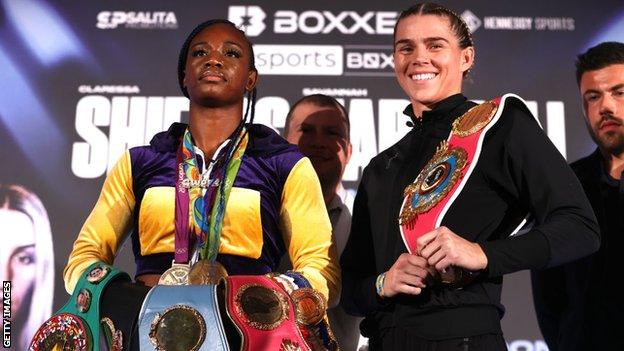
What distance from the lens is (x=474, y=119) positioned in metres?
1.82

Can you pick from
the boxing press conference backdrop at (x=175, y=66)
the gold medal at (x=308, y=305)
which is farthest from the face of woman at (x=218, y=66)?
the boxing press conference backdrop at (x=175, y=66)

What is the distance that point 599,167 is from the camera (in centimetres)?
251

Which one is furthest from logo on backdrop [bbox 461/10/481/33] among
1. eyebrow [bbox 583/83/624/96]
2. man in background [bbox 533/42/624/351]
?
eyebrow [bbox 583/83/624/96]

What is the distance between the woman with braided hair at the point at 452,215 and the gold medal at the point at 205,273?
0.37 meters

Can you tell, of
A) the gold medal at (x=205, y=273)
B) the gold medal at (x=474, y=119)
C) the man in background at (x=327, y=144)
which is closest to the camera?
the gold medal at (x=205, y=273)

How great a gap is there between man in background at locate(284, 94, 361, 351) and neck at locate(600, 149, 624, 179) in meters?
0.93

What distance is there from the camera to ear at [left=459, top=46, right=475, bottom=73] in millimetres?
2035

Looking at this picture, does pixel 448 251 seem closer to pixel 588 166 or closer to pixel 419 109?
pixel 419 109

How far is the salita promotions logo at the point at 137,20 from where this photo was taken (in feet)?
14.4

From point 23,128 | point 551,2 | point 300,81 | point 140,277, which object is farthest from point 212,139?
point 551,2

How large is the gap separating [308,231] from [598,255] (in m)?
0.98

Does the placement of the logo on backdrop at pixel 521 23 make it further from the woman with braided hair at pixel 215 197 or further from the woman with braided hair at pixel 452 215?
the woman with braided hair at pixel 215 197

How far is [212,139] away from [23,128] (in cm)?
260

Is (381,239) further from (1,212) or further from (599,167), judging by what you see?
(1,212)
